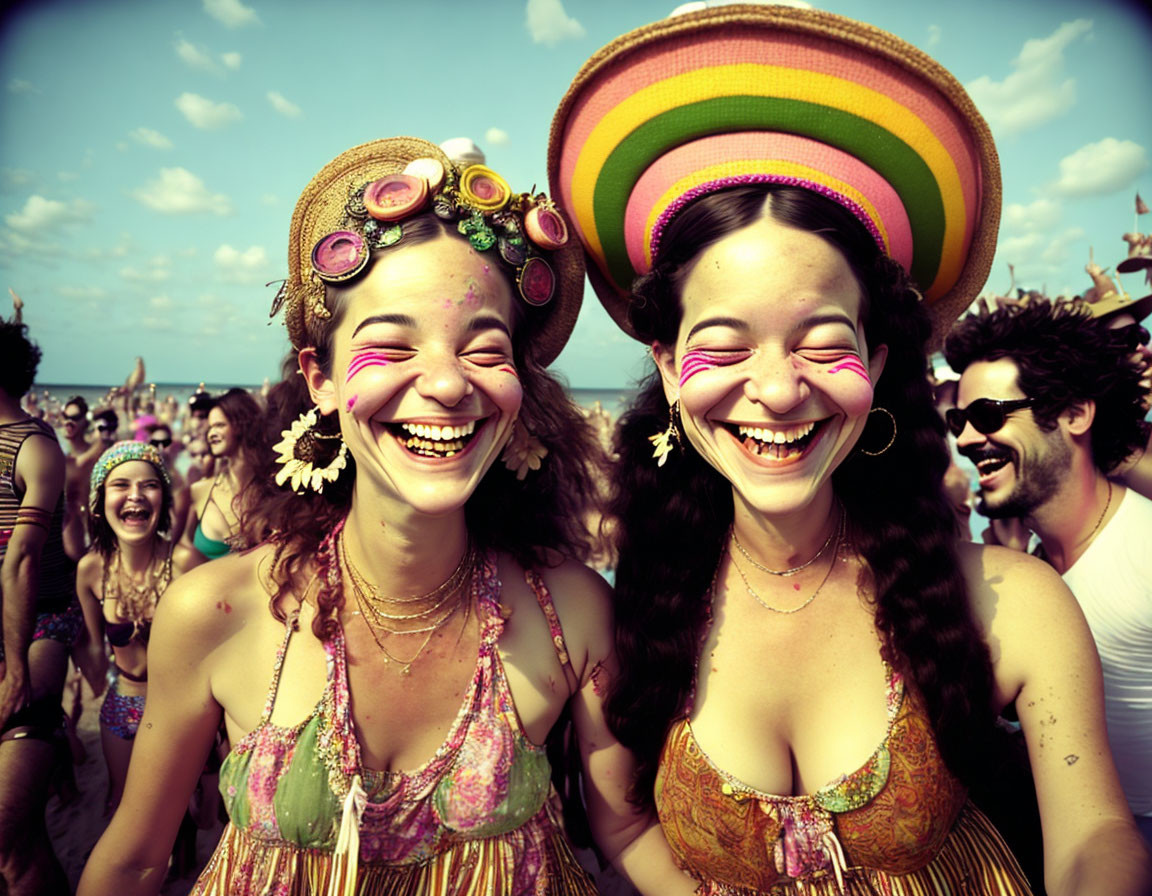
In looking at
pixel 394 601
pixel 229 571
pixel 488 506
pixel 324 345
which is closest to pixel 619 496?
pixel 488 506

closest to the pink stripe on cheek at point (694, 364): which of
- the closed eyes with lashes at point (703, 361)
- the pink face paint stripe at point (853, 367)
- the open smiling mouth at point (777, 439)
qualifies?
the closed eyes with lashes at point (703, 361)

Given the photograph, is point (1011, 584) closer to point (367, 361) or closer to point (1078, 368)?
point (1078, 368)

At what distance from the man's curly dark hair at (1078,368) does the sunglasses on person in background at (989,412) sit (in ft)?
0.20

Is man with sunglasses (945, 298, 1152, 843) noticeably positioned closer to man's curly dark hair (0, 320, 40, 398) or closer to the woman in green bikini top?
the woman in green bikini top

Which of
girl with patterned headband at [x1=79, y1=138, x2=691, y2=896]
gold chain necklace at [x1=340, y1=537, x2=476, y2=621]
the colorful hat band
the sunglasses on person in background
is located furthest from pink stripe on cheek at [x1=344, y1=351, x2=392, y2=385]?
the colorful hat band

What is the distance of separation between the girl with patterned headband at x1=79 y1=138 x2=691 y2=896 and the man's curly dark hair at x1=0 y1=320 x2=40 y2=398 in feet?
11.1

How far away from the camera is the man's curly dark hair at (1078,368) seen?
9.71ft

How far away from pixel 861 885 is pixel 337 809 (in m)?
1.48

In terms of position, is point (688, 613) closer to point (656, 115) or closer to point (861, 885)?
point (861, 885)

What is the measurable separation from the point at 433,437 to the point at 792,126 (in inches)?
50.9

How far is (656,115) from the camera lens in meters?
1.95

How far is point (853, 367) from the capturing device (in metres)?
1.79

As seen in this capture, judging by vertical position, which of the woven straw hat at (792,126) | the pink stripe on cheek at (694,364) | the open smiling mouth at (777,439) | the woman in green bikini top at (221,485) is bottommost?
the woman in green bikini top at (221,485)

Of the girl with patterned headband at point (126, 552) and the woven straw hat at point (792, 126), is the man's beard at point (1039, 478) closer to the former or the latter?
the woven straw hat at point (792, 126)
